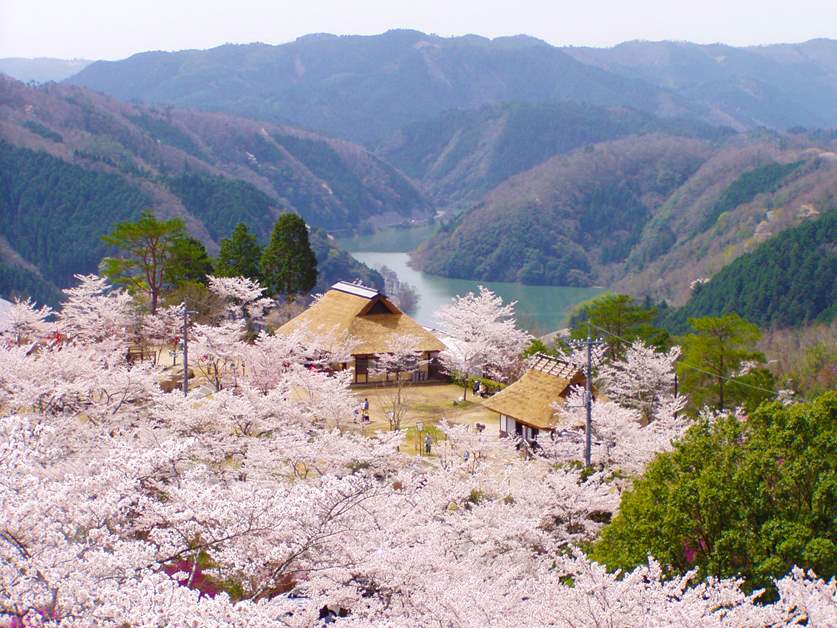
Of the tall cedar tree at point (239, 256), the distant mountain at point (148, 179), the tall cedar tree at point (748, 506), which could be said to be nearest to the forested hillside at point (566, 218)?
the distant mountain at point (148, 179)

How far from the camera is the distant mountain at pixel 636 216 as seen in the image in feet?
289

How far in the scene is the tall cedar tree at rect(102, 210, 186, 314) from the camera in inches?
1175

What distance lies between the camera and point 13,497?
722 cm

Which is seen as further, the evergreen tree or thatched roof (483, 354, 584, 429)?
the evergreen tree

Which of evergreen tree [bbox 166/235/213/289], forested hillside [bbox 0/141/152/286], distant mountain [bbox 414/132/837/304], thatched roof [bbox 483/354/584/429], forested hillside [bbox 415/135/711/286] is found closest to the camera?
thatched roof [bbox 483/354/584/429]

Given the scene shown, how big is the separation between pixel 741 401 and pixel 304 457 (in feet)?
41.8

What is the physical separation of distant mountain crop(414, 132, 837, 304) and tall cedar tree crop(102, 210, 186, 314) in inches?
2133

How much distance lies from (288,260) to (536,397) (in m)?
15.8

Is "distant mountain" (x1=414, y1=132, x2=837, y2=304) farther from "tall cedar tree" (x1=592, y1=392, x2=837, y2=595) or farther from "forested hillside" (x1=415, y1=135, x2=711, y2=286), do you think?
"tall cedar tree" (x1=592, y1=392, x2=837, y2=595)

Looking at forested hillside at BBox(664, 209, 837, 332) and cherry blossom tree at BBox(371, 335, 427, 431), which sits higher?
cherry blossom tree at BBox(371, 335, 427, 431)

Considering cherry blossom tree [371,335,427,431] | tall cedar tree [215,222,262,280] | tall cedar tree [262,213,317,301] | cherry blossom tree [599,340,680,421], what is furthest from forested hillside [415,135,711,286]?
cherry blossom tree [599,340,680,421]

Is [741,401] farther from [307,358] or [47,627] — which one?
[47,627]

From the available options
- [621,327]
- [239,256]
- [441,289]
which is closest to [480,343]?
[621,327]

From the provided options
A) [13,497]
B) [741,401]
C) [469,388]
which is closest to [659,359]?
[741,401]
